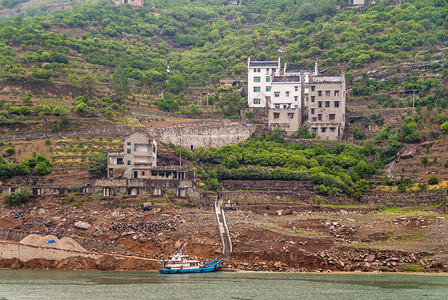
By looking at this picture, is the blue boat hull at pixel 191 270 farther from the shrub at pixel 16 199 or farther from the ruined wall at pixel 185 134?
the ruined wall at pixel 185 134

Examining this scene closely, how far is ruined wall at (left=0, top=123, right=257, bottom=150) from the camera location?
92438mm

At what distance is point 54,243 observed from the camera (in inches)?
2827

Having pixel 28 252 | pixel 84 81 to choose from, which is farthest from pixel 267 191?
pixel 84 81

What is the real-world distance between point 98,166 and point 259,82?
29783 mm

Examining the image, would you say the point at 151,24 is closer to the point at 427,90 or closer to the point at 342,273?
the point at 427,90

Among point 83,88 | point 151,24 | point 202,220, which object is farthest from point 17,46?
point 202,220

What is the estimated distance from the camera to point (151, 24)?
5443 inches

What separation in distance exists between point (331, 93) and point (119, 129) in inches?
1053

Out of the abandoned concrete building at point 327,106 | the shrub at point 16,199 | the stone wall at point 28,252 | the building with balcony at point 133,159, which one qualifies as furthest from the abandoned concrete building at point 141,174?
the abandoned concrete building at point 327,106

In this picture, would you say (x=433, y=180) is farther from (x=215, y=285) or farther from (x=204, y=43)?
(x=204, y=43)

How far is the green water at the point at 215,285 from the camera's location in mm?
57381

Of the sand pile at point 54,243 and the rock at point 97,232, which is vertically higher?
the rock at point 97,232

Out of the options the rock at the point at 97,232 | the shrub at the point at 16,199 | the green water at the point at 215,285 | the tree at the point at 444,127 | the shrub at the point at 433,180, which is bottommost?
the green water at the point at 215,285

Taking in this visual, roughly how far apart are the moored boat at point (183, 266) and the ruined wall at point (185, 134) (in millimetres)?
25809
